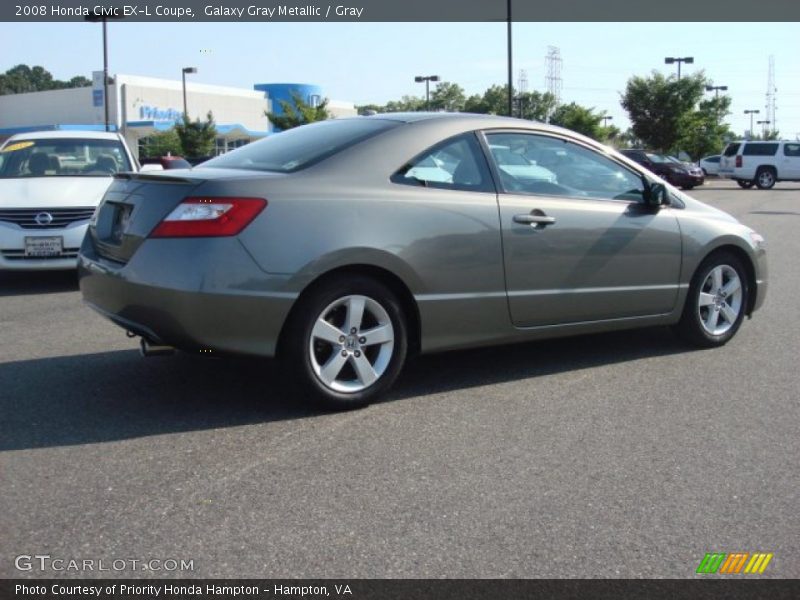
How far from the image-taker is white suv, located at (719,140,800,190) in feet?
122

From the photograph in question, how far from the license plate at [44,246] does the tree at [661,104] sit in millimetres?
45716

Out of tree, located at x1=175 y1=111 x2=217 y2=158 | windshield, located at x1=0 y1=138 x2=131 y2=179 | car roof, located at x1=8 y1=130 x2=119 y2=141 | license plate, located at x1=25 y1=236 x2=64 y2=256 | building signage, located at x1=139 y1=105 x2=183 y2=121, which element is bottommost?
license plate, located at x1=25 y1=236 x2=64 y2=256

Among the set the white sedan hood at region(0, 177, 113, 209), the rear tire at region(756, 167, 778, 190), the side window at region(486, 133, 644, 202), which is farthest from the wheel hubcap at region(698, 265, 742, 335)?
the rear tire at region(756, 167, 778, 190)

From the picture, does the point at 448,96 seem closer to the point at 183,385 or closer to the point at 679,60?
the point at 679,60

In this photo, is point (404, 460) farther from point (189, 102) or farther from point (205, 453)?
point (189, 102)

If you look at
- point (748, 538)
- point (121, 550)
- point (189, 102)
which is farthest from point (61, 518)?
point (189, 102)

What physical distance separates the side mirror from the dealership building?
5358cm

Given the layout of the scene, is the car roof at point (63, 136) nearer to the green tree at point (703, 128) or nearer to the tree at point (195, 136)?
the tree at point (195, 136)

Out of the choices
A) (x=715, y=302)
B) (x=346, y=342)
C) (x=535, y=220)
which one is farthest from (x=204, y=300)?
(x=715, y=302)

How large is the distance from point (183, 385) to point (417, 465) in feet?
5.94

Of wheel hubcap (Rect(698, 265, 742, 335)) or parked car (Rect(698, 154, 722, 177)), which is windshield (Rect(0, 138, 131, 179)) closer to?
wheel hubcap (Rect(698, 265, 742, 335))

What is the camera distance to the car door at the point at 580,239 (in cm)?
525

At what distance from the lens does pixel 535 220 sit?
526 centimetres

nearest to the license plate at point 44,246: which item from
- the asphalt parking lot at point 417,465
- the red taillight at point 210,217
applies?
the asphalt parking lot at point 417,465
